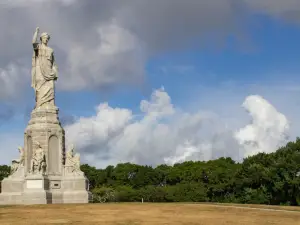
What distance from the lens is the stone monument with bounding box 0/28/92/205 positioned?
142 feet

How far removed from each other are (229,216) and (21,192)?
21767 mm

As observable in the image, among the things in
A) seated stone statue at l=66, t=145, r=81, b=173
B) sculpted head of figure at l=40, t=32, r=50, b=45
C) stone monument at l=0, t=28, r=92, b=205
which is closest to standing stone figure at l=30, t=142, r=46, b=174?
stone monument at l=0, t=28, r=92, b=205

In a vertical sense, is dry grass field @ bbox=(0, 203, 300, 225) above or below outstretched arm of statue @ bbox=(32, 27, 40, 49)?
below

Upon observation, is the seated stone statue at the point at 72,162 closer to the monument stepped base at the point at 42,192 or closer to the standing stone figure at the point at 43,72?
the monument stepped base at the point at 42,192

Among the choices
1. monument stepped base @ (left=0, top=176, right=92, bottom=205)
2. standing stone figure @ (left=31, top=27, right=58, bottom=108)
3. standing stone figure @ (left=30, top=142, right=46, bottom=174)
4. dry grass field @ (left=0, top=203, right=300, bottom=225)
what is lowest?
dry grass field @ (left=0, top=203, right=300, bottom=225)

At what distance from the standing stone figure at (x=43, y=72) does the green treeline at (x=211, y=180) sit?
19.8 meters

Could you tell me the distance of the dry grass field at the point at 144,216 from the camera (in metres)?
25.3

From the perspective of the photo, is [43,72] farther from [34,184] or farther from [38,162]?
[34,184]

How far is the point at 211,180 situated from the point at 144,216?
65.6m

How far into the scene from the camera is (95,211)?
30.4 m

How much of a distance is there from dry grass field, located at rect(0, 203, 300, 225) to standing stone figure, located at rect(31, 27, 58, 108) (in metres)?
16.8

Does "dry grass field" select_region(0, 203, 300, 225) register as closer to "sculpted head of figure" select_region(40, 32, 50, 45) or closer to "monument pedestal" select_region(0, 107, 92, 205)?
"monument pedestal" select_region(0, 107, 92, 205)

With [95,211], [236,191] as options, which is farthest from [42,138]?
[236,191]

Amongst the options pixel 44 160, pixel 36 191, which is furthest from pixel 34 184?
pixel 44 160
